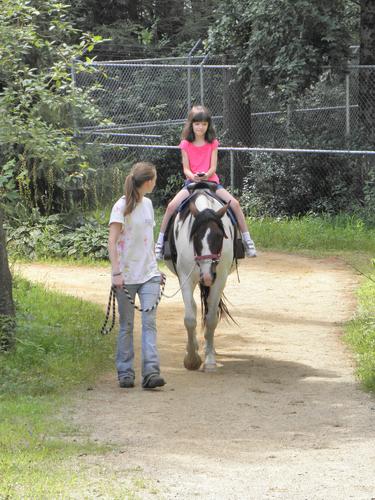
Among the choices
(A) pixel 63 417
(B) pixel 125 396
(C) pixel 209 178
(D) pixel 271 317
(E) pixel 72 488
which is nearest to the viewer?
(E) pixel 72 488

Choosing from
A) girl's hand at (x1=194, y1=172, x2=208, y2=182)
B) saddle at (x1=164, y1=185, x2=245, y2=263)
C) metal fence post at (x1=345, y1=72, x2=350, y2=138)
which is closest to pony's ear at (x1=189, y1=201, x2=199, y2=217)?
saddle at (x1=164, y1=185, x2=245, y2=263)

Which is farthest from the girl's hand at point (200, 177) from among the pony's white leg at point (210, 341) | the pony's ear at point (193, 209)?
the pony's white leg at point (210, 341)

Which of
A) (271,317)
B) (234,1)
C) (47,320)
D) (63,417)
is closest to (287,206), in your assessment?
(234,1)

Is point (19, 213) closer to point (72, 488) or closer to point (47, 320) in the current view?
point (47, 320)

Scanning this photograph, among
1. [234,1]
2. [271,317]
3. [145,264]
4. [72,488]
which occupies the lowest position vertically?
[271,317]

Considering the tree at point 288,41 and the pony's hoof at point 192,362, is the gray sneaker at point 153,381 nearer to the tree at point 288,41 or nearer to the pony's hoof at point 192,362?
the pony's hoof at point 192,362

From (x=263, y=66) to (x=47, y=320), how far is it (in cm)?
900

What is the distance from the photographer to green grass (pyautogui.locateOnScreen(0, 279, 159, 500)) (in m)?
6.20

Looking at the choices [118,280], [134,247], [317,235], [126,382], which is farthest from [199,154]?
[317,235]

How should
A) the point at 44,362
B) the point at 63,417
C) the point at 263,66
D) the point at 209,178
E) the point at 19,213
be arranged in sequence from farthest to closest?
the point at 263,66 < the point at 19,213 < the point at 209,178 < the point at 44,362 < the point at 63,417

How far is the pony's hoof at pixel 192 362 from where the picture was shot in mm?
10039

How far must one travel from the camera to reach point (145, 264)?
9039 millimetres

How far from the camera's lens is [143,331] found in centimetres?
905

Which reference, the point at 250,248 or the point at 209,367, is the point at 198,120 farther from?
the point at 209,367
